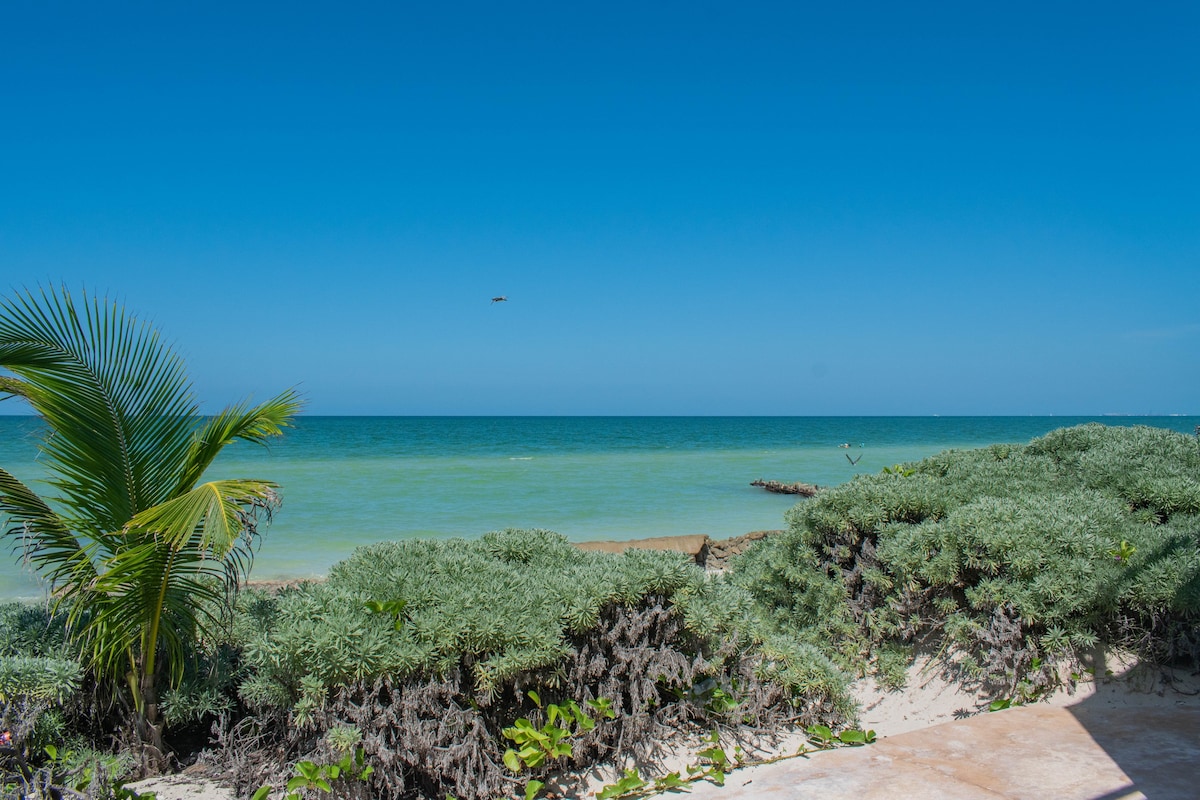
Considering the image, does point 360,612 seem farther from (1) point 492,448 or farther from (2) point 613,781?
(1) point 492,448

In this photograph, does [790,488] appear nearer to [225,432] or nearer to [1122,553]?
[1122,553]

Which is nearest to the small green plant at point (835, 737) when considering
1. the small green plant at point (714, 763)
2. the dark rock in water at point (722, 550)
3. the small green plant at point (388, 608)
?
the small green plant at point (714, 763)

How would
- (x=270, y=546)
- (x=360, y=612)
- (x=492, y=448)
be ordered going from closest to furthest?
(x=360, y=612)
(x=270, y=546)
(x=492, y=448)

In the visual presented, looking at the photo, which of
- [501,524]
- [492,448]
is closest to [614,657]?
[501,524]

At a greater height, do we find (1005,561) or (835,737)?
(1005,561)

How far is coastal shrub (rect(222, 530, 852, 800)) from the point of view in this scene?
3732mm

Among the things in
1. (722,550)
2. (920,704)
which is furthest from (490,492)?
(920,704)

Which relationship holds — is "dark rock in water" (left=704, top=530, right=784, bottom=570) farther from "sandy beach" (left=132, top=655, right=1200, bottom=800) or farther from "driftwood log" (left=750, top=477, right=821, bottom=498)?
"driftwood log" (left=750, top=477, right=821, bottom=498)

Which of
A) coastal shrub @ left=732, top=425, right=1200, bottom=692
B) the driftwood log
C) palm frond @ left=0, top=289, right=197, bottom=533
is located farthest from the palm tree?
the driftwood log

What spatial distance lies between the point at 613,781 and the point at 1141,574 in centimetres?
363

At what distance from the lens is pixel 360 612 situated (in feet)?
13.1

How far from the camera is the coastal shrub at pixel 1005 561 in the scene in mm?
4973

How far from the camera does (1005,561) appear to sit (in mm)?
5348

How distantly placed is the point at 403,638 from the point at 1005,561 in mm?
4091
